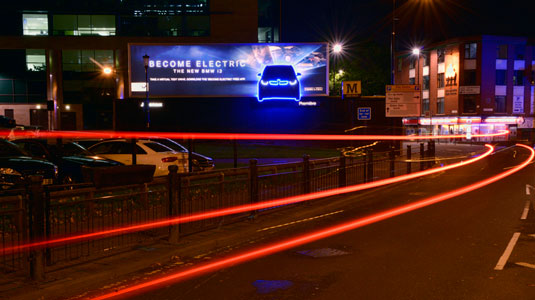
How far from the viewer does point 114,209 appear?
834 centimetres

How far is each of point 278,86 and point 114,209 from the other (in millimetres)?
33598

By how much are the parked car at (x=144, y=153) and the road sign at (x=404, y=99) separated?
1414 cm

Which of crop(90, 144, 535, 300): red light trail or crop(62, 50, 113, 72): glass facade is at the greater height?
crop(62, 50, 113, 72): glass facade

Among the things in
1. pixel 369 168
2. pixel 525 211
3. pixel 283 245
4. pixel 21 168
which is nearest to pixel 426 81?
pixel 369 168

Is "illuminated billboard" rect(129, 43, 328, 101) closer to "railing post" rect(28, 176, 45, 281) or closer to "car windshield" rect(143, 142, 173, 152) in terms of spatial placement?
"car windshield" rect(143, 142, 173, 152)

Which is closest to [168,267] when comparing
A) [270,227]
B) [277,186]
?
[270,227]

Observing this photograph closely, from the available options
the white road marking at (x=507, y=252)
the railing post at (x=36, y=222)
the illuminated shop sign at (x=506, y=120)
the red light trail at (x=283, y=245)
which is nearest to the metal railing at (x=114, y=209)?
the railing post at (x=36, y=222)

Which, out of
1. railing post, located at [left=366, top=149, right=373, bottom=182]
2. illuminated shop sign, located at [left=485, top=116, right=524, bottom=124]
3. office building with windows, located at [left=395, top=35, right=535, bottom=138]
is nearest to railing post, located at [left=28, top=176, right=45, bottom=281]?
railing post, located at [left=366, top=149, right=373, bottom=182]

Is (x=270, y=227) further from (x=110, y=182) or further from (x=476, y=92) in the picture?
(x=476, y=92)

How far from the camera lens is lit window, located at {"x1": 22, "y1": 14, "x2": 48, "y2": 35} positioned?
52594 millimetres

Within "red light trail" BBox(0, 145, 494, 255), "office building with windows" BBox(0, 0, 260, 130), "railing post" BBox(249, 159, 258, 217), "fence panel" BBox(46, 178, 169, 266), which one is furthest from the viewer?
"office building with windows" BBox(0, 0, 260, 130)

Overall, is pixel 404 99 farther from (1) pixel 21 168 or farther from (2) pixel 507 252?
(2) pixel 507 252

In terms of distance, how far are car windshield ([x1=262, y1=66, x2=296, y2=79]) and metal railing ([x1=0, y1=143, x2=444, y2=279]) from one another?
27.5 meters

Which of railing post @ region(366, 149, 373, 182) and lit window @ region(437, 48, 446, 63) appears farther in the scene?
lit window @ region(437, 48, 446, 63)
